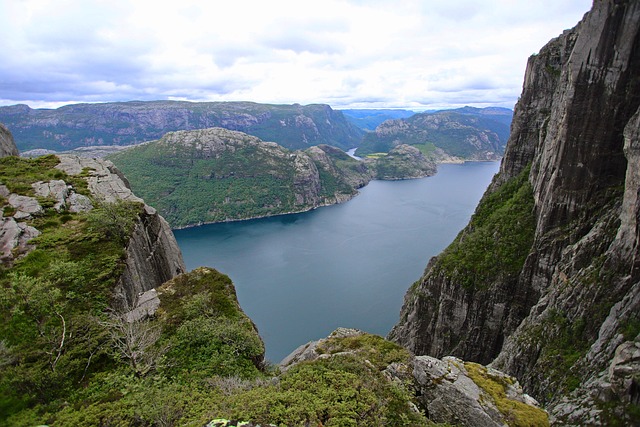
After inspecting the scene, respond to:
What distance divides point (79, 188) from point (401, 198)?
179788mm

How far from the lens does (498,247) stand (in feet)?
168

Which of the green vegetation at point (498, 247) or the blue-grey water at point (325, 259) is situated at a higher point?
the green vegetation at point (498, 247)

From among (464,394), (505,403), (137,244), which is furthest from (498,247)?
(137,244)

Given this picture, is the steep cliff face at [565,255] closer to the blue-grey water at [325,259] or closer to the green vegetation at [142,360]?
the green vegetation at [142,360]

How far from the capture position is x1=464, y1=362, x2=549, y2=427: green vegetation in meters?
13.9

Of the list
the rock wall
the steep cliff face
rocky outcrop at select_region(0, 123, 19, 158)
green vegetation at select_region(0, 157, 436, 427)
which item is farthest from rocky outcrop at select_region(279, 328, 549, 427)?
rocky outcrop at select_region(0, 123, 19, 158)

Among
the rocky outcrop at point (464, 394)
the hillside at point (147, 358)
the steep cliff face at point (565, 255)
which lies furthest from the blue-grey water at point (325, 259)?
the rocky outcrop at point (464, 394)

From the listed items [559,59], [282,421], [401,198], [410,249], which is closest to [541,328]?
[282,421]

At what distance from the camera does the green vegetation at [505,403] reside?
13.9 metres

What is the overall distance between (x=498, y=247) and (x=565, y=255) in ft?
39.4

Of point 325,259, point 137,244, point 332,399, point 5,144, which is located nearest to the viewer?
point 332,399

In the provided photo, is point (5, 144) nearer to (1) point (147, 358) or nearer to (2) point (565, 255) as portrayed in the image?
(1) point (147, 358)

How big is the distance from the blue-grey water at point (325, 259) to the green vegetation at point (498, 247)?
2437 cm

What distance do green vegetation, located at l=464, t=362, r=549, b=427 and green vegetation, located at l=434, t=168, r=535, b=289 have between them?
118 feet
